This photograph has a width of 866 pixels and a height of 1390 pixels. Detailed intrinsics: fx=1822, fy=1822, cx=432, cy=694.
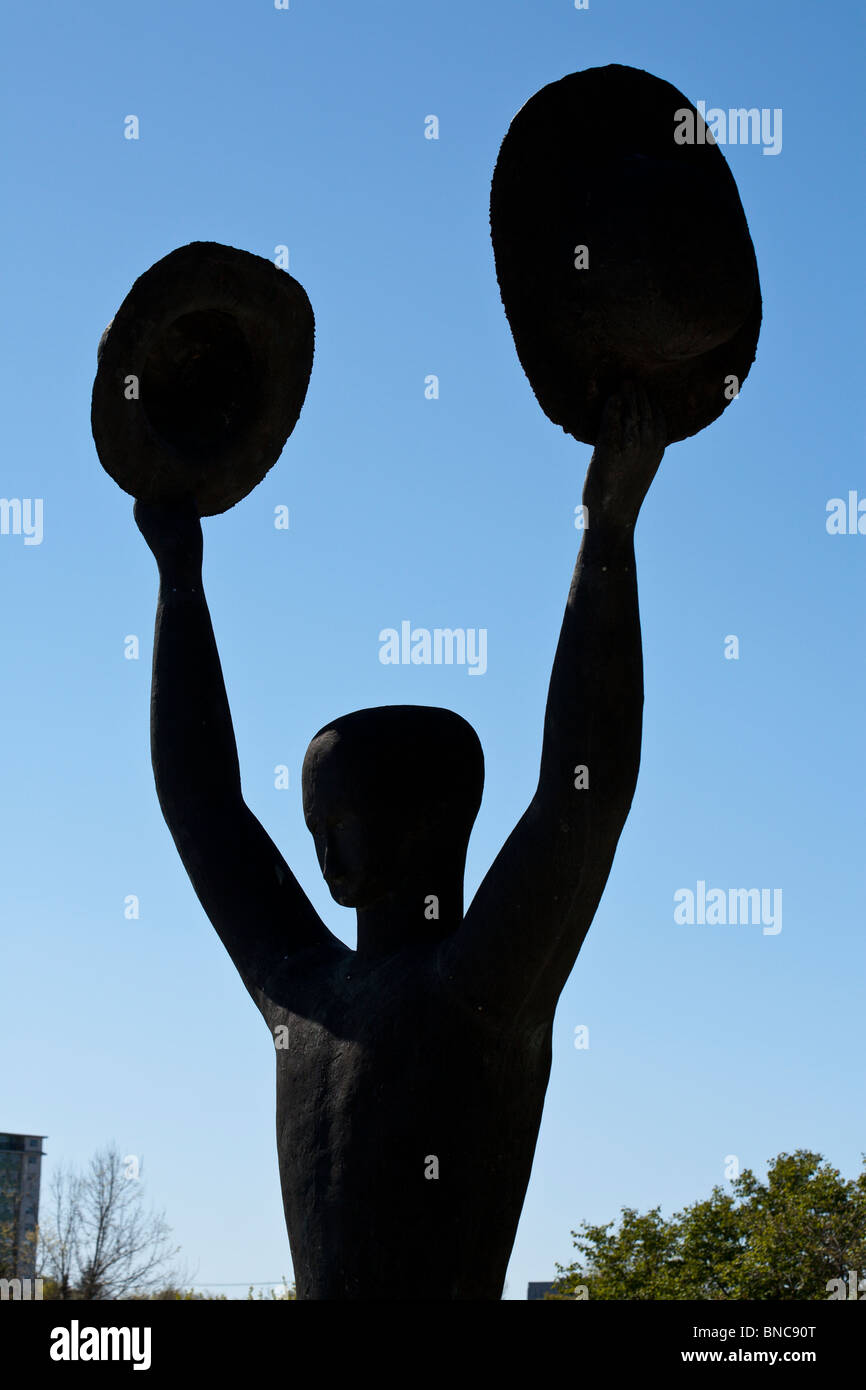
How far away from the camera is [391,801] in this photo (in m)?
4.77

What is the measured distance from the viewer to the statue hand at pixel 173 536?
18.0 ft

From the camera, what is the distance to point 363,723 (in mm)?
4859

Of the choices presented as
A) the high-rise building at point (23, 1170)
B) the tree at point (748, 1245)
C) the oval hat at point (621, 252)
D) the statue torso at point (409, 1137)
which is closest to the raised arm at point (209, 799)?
the statue torso at point (409, 1137)

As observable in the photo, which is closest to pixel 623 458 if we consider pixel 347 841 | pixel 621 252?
A: pixel 621 252

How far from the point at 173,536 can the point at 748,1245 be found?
85.7 ft

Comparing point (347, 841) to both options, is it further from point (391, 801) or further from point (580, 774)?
point (580, 774)

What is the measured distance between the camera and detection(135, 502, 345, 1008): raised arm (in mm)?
5086

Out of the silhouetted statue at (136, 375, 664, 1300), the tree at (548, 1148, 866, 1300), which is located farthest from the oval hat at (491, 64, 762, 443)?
the tree at (548, 1148, 866, 1300)

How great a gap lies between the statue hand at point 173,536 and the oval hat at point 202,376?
0.04 metres

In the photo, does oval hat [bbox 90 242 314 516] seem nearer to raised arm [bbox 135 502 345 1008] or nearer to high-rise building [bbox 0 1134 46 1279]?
raised arm [bbox 135 502 345 1008]
